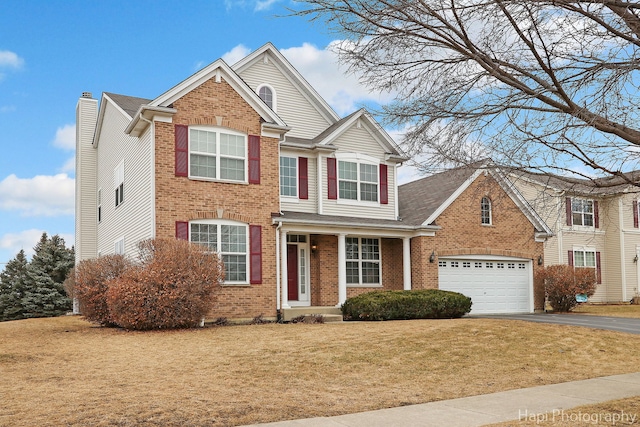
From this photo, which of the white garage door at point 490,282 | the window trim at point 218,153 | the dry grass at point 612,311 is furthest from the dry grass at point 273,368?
the dry grass at point 612,311

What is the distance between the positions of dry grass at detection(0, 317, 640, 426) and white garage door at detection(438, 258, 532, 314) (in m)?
6.92

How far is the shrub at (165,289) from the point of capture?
15.3m

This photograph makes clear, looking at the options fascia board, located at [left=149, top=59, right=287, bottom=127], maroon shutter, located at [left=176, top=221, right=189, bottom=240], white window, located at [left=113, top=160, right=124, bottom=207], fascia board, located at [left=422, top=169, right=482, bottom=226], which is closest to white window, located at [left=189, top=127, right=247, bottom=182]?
fascia board, located at [left=149, top=59, right=287, bottom=127]

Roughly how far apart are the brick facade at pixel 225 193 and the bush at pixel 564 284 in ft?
39.9

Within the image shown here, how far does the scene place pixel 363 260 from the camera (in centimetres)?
2295

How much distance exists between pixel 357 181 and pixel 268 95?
471 centimetres

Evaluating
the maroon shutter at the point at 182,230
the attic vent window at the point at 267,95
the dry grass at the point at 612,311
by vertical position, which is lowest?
the dry grass at the point at 612,311

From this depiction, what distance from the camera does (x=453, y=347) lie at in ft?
41.9

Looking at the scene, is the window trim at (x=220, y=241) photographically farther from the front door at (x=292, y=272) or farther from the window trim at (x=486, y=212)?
the window trim at (x=486, y=212)

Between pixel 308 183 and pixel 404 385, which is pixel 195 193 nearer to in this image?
pixel 308 183

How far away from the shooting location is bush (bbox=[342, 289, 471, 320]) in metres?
19.5

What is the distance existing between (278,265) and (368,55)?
12.4 meters

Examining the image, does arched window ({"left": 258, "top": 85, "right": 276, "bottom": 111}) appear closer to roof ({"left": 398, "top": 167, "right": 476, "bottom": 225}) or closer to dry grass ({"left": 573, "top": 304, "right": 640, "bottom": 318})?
roof ({"left": 398, "top": 167, "right": 476, "bottom": 225})

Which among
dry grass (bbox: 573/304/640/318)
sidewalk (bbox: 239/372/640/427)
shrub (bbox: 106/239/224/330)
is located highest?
shrub (bbox: 106/239/224/330)
